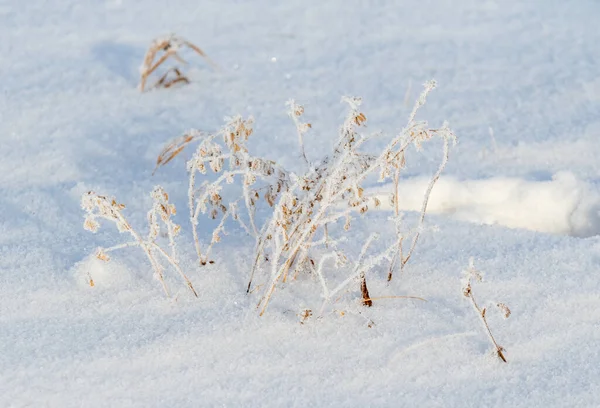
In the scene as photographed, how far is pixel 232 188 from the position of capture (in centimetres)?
277

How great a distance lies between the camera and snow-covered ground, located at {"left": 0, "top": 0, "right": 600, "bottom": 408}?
1.85 metres

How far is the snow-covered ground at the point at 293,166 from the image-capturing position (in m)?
1.85

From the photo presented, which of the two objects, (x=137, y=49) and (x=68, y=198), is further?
(x=137, y=49)

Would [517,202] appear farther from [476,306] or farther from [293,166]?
[476,306]

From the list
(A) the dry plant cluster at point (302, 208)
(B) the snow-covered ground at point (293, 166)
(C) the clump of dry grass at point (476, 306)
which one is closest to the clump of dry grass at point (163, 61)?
(B) the snow-covered ground at point (293, 166)

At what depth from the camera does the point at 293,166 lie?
2955 mm

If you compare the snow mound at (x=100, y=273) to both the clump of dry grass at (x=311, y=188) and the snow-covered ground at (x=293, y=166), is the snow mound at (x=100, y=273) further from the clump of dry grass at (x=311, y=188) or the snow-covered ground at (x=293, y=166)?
the clump of dry grass at (x=311, y=188)

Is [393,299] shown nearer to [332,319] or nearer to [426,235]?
[332,319]

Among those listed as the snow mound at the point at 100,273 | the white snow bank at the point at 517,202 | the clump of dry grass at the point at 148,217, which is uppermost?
the clump of dry grass at the point at 148,217

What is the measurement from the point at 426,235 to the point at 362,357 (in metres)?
0.62

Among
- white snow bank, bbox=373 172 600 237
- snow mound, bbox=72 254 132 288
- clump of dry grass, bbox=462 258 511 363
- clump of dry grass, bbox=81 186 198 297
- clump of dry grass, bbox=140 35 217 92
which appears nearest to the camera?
clump of dry grass, bbox=462 258 511 363

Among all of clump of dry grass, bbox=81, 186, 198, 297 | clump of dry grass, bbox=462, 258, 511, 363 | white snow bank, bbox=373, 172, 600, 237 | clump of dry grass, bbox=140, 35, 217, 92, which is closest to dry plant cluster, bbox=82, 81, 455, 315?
clump of dry grass, bbox=81, 186, 198, 297

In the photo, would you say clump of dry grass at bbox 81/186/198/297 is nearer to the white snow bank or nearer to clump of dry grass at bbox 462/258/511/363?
clump of dry grass at bbox 462/258/511/363

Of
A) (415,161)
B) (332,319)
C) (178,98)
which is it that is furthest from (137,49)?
(332,319)
